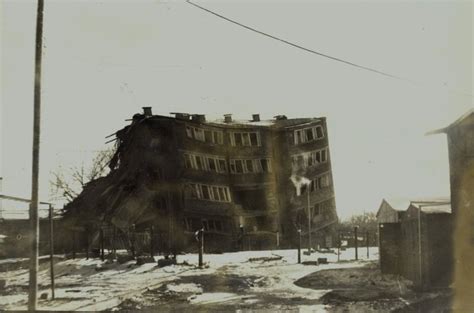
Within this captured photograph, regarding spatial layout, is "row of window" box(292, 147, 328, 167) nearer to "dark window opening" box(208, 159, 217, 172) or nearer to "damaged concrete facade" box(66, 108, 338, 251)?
"damaged concrete facade" box(66, 108, 338, 251)

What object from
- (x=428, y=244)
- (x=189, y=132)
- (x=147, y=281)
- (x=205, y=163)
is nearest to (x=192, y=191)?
(x=205, y=163)

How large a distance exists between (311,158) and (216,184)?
1069 cm

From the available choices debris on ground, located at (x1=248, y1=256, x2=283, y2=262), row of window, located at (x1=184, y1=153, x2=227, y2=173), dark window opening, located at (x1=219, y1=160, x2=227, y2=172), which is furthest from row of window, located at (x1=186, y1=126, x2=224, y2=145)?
debris on ground, located at (x1=248, y1=256, x2=283, y2=262)

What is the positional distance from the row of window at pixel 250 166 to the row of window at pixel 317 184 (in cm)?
380

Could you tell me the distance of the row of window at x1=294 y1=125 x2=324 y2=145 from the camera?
1955 inches

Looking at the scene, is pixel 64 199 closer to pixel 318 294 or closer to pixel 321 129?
pixel 321 129

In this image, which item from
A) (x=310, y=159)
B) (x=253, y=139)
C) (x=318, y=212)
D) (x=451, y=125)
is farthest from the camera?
(x=318, y=212)

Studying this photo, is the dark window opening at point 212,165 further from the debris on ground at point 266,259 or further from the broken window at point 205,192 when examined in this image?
the debris on ground at point 266,259

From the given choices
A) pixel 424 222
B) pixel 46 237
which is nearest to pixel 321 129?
pixel 46 237

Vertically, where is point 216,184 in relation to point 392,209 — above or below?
above

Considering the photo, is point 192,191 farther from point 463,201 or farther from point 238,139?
point 463,201

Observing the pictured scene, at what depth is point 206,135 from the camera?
4475 centimetres

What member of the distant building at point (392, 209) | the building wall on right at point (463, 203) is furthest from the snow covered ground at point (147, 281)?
the building wall on right at point (463, 203)

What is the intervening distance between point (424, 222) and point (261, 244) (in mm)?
28097
